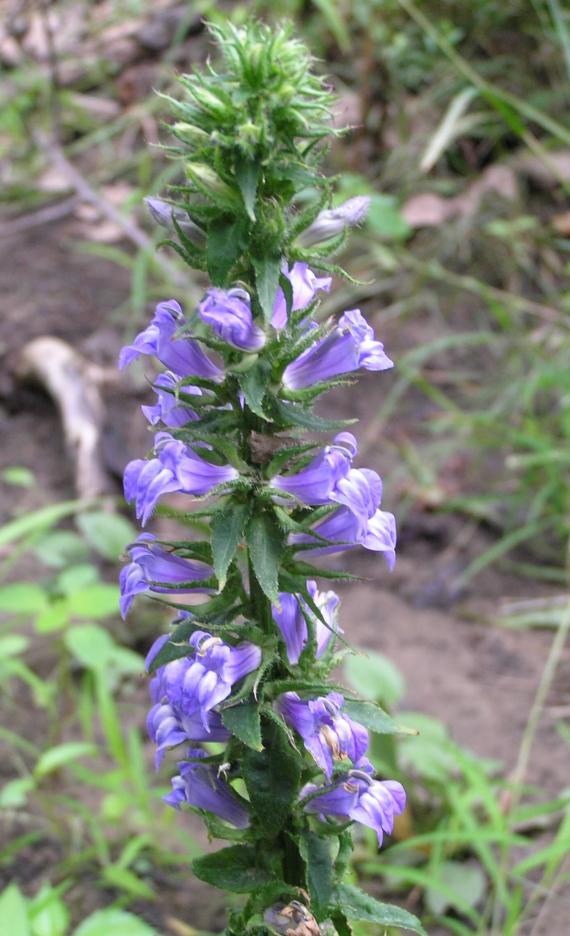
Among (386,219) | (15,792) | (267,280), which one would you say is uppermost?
(267,280)

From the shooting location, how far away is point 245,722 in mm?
1515

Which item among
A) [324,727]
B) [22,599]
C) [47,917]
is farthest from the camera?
[22,599]

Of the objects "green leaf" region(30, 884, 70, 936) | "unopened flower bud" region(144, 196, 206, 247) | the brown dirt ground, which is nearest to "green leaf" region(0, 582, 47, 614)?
the brown dirt ground

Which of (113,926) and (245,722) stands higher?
(245,722)

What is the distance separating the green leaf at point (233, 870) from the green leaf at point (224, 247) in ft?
3.25

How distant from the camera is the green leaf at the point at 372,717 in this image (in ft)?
5.42

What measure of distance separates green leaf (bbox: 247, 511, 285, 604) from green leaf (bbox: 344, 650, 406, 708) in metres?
1.54

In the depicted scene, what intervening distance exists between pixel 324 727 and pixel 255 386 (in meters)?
0.57

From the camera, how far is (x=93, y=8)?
24.4ft

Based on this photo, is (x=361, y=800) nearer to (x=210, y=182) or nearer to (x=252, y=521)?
(x=252, y=521)

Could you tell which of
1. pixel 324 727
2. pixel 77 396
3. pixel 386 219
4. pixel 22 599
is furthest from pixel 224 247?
pixel 386 219

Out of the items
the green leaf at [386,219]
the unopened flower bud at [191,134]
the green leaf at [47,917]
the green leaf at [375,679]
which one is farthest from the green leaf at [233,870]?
the green leaf at [386,219]

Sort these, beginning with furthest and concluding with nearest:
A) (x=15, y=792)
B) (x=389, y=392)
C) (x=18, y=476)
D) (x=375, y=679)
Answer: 1. (x=389, y=392)
2. (x=18, y=476)
3. (x=375, y=679)
4. (x=15, y=792)

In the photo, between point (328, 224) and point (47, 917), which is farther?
point (47, 917)
